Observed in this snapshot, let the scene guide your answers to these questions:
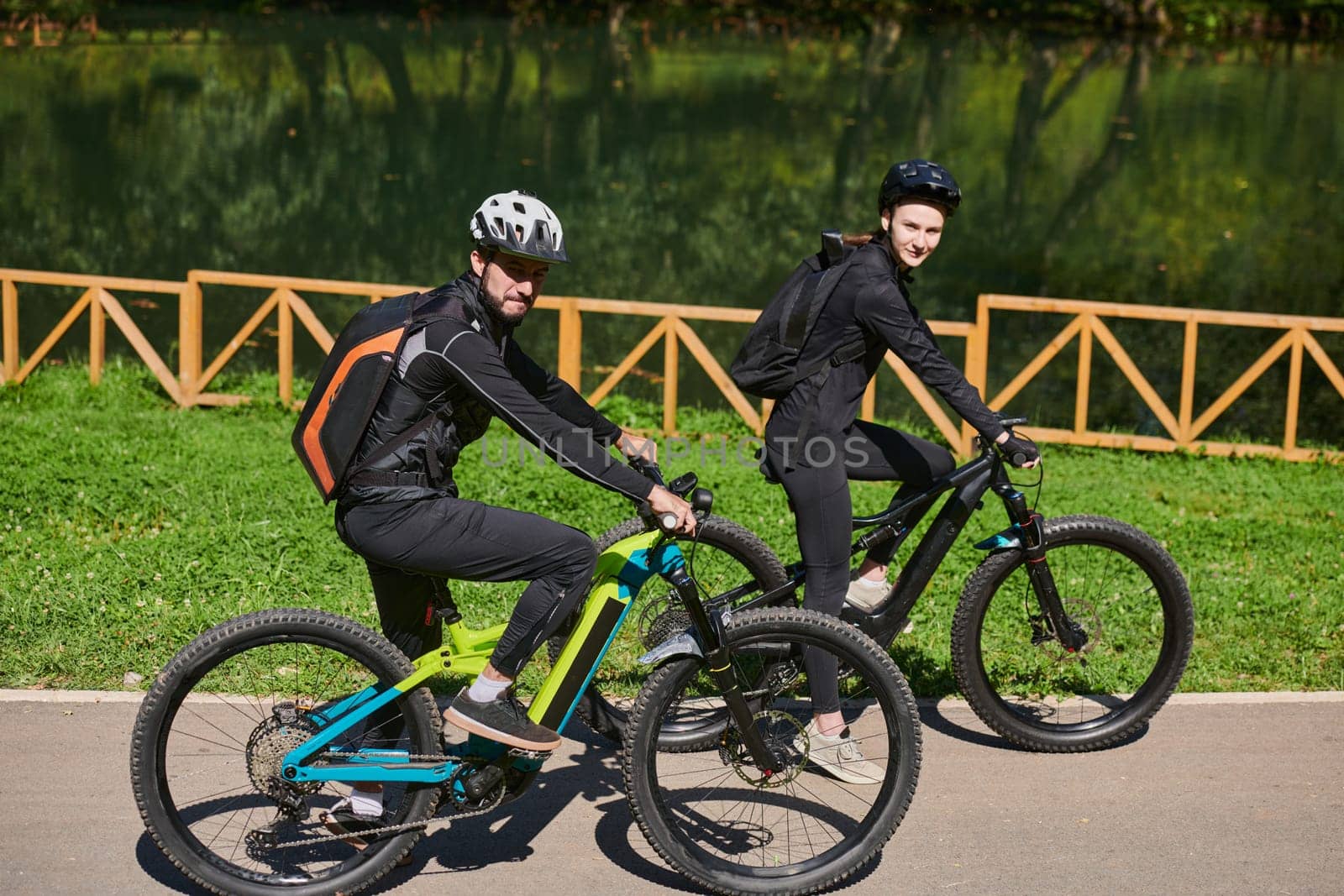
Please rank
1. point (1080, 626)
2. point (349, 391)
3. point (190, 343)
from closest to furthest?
point (349, 391)
point (1080, 626)
point (190, 343)

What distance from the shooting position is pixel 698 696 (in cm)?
462

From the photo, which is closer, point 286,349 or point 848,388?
point 848,388

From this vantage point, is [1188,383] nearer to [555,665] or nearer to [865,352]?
[865,352]

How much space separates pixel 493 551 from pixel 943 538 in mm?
1812

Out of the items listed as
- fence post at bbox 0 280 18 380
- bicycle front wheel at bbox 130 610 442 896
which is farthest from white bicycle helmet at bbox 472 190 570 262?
fence post at bbox 0 280 18 380

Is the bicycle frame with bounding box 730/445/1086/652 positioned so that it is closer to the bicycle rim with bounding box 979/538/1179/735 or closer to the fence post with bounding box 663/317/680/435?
the bicycle rim with bounding box 979/538/1179/735

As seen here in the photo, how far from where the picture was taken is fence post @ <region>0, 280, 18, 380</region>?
35.9 ft

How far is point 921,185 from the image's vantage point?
480 centimetres

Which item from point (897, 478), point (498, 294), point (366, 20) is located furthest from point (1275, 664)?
point (366, 20)

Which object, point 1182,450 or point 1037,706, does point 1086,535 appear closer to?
point 1037,706

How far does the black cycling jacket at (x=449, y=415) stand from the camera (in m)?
3.92

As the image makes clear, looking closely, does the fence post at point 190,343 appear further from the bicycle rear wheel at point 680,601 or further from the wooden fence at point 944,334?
the bicycle rear wheel at point 680,601

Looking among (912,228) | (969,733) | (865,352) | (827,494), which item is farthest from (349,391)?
(969,733)

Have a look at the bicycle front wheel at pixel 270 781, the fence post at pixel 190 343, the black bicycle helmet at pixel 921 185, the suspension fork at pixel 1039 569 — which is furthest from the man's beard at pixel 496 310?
the fence post at pixel 190 343
